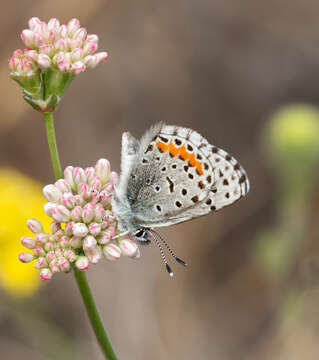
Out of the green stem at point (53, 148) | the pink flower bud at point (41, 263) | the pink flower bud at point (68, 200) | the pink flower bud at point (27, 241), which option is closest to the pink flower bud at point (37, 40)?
the green stem at point (53, 148)

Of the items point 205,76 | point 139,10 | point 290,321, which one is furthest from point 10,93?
point 290,321

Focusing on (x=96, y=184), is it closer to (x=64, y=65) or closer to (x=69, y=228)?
(x=69, y=228)

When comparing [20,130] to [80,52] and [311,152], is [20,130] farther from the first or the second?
[80,52]

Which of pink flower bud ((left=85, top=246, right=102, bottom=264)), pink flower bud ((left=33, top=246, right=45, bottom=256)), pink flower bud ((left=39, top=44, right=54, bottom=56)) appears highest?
pink flower bud ((left=39, top=44, right=54, bottom=56))

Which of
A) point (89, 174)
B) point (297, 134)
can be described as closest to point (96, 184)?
point (89, 174)

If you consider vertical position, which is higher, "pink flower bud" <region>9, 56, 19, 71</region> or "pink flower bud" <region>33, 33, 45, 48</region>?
"pink flower bud" <region>33, 33, 45, 48</region>

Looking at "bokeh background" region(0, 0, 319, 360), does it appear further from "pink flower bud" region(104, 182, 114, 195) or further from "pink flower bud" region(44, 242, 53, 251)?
"pink flower bud" region(44, 242, 53, 251)

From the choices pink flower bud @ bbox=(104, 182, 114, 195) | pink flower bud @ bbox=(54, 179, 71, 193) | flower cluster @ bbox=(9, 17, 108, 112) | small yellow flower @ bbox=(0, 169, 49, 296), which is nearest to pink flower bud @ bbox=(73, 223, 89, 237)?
pink flower bud @ bbox=(54, 179, 71, 193)
